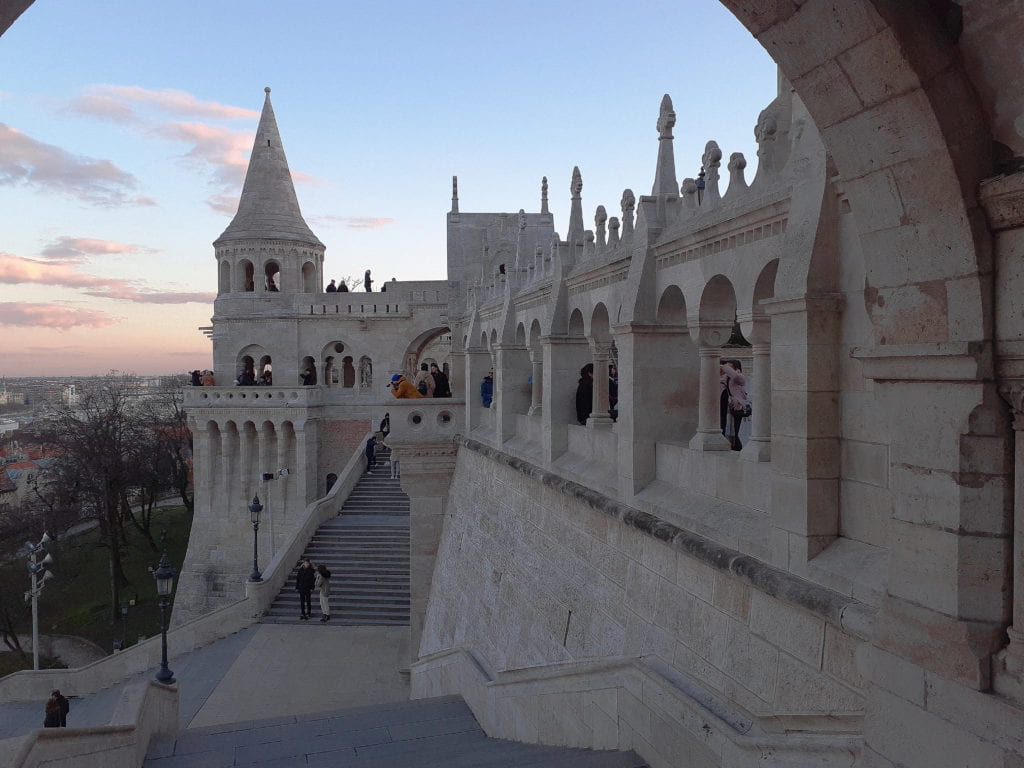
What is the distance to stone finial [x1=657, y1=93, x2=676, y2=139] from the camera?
6906 mm

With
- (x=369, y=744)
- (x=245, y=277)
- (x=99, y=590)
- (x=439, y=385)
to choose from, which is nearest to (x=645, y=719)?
(x=369, y=744)

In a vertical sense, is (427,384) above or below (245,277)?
below

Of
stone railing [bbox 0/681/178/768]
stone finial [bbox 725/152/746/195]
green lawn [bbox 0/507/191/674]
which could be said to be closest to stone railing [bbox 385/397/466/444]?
stone railing [bbox 0/681/178/768]

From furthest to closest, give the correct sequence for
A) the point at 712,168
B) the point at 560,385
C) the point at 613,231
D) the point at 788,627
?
the point at 560,385
the point at 613,231
the point at 712,168
the point at 788,627

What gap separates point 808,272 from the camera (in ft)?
14.3

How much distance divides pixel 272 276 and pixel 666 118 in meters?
25.5

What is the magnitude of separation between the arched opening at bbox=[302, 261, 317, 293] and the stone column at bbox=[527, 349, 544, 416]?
18.9 meters

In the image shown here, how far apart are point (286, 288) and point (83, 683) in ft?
48.7

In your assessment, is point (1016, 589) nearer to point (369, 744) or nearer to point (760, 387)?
point (760, 387)

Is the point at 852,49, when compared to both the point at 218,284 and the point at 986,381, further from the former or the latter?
the point at 218,284

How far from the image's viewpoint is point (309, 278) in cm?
2872

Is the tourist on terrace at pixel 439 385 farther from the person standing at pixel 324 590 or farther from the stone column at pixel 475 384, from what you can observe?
the person standing at pixel 324 590

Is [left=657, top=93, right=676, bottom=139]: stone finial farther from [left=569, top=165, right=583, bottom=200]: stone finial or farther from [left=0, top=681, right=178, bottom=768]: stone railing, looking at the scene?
[left=0, top=681, right=178, bottom=768]: stone railing

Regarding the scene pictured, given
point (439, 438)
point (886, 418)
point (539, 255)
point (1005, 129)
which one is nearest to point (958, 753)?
point (886, 418)
